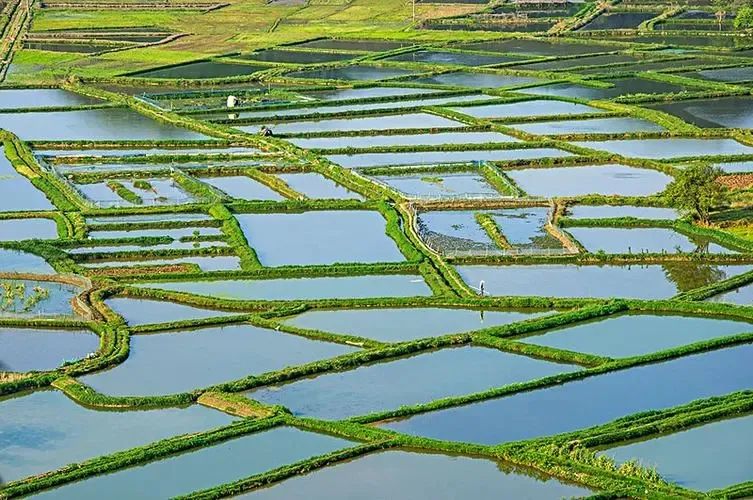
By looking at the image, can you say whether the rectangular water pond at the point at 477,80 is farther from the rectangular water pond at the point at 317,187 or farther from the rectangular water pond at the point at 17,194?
the rectangular water pond at the point at 17,194

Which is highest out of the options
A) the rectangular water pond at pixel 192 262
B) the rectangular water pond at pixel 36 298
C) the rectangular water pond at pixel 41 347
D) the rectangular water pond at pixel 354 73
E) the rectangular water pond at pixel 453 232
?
the rectangular water pond at pixel 354 73

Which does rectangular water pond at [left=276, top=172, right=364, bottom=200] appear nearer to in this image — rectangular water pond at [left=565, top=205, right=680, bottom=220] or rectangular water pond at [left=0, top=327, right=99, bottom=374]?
rectangular water pond at [left=565, top=205, right=680, bottom=220]

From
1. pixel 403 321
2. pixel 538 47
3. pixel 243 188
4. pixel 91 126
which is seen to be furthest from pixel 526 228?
pixel 538 47

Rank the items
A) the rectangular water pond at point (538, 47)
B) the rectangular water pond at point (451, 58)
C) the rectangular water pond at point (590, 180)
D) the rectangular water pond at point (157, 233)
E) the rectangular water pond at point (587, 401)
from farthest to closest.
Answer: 1. the rectangular water pond at point (538, 47)
2. the rectangular water pond at point (451, 58)
3. the rectangular water pond at point (590, 180)
4. the rectangular water pond at point (157, 233)
5. the rectangular water pond at point (587, 401)

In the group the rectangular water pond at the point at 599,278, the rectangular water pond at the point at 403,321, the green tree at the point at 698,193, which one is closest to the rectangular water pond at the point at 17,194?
the rectangular water pond at the point at 403,321

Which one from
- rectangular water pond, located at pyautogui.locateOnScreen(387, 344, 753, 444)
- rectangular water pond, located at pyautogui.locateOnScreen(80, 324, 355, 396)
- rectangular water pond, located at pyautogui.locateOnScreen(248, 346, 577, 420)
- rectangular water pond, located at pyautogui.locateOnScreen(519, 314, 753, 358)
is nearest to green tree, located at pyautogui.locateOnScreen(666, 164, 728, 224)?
rectangular water pond, located at pyautogui.locateOnScreen(519, 314, 753, 358)

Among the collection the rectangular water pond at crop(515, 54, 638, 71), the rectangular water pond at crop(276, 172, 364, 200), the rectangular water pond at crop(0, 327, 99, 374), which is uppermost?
the rectangular water pond at crop(515, 54, 638, 71)

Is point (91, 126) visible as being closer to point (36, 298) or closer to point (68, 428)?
point (36, 298)
